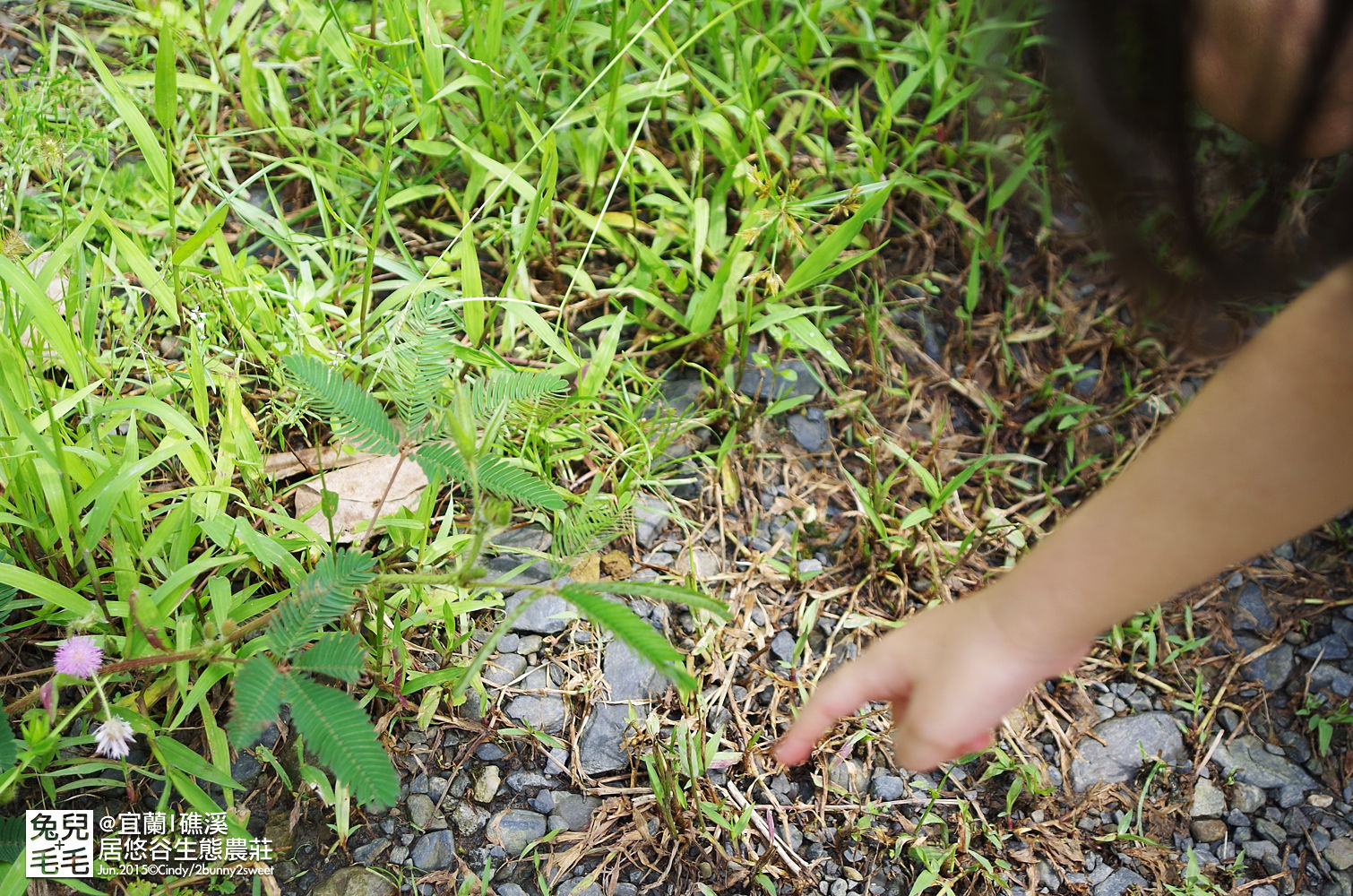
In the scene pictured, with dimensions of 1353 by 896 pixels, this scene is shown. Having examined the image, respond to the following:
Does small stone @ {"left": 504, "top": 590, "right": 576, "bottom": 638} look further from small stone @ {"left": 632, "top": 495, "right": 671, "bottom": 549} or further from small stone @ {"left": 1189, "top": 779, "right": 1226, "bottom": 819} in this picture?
small stone @ {"left": 1189, "top": 779, "right": 1226, "bottom": 819}

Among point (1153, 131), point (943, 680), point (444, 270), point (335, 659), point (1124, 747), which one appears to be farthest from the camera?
point (444, 270)

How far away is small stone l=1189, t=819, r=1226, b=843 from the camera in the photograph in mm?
1484

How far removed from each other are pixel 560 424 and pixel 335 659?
62 cm

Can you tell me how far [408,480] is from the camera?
162 cm

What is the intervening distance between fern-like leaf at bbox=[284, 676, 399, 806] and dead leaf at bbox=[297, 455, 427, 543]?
1.50 ft

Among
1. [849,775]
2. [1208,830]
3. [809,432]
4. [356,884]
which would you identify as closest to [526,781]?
[356,884]

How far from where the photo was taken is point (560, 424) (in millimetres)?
1631

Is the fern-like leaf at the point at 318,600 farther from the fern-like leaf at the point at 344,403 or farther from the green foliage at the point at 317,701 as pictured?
the fern-like leaf at the point at 344,403

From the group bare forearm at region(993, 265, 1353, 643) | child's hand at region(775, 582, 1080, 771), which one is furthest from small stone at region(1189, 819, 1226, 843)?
bare forearm at region(993, 265, 1353, 643)

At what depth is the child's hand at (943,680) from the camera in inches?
38.4

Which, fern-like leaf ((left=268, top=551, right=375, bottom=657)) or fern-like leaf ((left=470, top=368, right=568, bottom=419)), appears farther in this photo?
fern-like leaf ((left=470, top=368, right=568, bottom=419))

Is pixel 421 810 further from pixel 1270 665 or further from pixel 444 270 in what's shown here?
pixel 1270 665

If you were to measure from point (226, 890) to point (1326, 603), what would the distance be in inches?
72.9

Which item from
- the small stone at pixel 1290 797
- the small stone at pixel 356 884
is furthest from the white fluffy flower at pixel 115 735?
the small stone at pixel 1290 797
